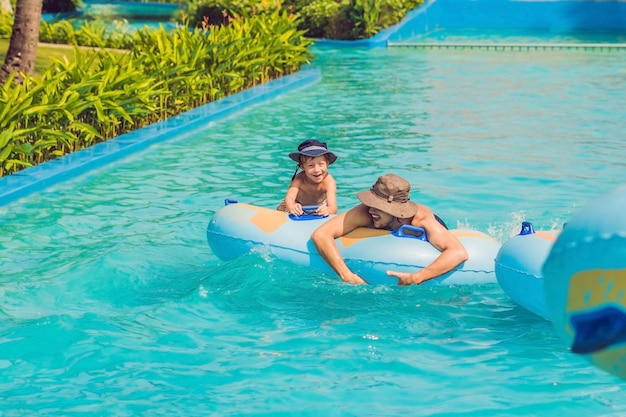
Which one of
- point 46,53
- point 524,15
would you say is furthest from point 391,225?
point 524,15

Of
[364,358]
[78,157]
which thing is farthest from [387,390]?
[78,157]

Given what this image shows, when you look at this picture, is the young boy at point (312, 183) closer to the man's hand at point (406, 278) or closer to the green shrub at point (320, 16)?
the man's hand at point (406, 278)

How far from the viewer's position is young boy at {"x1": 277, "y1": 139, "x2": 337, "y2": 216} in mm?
7438

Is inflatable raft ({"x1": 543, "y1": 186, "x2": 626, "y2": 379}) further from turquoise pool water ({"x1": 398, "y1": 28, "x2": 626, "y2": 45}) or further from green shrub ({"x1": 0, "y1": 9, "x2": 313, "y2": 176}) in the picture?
turquoise pool water ({"x1": 398, "y1": 28, "x2": 626, "y2": 45})

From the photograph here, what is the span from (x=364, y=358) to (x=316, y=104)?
9832mm

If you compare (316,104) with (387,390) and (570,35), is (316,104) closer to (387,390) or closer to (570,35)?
(387,390)

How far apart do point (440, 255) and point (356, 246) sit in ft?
1.77

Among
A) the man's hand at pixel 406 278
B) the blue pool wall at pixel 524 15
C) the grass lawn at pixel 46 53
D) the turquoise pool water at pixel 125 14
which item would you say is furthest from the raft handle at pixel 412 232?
the blue pool wall at pixel 524 15

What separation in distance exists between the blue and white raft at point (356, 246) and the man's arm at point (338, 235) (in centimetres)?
5

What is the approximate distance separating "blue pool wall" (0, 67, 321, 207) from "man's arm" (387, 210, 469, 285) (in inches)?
168

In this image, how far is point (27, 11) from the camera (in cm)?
1307

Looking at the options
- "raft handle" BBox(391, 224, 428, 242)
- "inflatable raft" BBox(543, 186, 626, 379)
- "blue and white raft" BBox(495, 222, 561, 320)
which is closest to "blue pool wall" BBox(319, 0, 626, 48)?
"raft handle" BBox(391, 224, 428, 242)

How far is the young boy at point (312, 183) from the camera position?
24.4ft

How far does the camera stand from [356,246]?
6.68 meters
